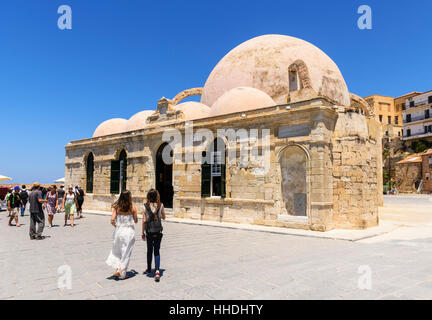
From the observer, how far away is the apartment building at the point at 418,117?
46.6m

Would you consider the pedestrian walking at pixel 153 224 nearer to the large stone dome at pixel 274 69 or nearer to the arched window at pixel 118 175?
the large stone dome at pixel 274 69

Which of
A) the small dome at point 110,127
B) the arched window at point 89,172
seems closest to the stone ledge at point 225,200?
the arched window at point 89,172

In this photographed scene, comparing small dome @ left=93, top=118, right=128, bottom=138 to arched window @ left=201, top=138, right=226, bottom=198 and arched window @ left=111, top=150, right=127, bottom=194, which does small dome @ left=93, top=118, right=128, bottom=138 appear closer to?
arched window @ left=111, top=150, right=127, bottom=194

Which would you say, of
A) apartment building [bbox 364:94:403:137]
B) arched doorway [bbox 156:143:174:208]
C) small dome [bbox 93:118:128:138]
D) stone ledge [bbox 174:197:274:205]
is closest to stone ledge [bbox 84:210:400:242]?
stone ledge [bbox 174:197:274:205]

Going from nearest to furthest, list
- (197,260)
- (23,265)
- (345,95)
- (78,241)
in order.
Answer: (23,265) → (197,260) → (78,241) → (345,95)

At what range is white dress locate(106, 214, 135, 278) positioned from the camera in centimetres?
494

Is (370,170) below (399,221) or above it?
above

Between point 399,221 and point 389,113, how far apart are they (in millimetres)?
51542

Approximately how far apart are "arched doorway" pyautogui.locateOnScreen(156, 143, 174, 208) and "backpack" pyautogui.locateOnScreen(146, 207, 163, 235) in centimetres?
1042
